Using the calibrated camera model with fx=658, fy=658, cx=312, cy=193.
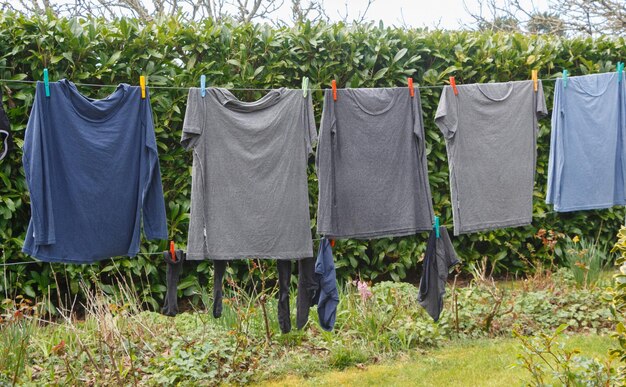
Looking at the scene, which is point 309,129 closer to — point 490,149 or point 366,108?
point 366,108

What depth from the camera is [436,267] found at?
15.0 ft

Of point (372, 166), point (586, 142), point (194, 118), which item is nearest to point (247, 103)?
point (194, 118)

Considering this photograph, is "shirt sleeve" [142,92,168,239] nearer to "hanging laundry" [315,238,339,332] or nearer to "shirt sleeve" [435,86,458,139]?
"hanging laundry" [315,238,339,332]

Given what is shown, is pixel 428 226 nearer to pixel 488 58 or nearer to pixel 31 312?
pixel 488 58

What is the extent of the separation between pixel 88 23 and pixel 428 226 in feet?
10.6

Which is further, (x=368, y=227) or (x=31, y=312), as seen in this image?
(x=31, y=312)

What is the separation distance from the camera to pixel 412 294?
5699 millimetres

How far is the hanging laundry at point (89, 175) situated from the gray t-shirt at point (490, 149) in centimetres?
207

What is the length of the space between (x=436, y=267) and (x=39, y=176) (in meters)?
2.63

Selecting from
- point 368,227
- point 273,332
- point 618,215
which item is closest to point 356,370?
point 273,332

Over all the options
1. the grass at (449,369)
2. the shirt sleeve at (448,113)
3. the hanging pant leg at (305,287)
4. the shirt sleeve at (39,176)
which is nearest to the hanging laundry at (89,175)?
the shirt sleeve at (39,176)

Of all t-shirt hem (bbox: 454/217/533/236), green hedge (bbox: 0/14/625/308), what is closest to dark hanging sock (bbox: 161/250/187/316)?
green hedge (bbox: 0/14/625/308)

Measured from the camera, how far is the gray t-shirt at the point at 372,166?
4.31 meters

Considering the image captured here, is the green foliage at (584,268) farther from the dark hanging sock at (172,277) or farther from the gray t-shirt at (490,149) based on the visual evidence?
the dark hanging sock at (172,277)
